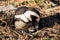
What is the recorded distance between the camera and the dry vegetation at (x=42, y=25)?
13.8ft

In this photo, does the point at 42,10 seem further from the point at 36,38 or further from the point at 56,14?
the point at 36,38

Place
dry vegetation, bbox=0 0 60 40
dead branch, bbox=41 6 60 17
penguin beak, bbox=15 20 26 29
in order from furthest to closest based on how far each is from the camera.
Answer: dead branch, bbox=41 6 60 17 → penguin beak, bbox=15 20 26 29 → dry vegetation, bbox=0 0 60 40

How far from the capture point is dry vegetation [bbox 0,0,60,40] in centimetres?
422

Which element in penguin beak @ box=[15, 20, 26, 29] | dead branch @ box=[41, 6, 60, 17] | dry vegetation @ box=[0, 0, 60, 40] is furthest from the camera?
dead branch @ box=[41, 6, 60, 17]

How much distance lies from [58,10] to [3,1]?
163 centimetres

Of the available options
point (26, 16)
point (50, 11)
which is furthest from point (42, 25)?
point (50, 11)

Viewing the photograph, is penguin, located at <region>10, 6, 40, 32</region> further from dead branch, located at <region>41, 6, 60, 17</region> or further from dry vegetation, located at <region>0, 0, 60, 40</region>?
dead branch, located at <region>41, 6, 60, 17</region>

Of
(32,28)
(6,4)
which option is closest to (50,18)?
(32,28)

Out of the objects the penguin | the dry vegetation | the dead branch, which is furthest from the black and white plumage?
the dead branch

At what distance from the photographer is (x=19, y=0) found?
262 inches

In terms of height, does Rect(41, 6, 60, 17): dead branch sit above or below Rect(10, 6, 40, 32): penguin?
below

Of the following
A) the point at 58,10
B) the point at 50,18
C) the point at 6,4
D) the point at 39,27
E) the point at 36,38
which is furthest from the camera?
the point at 6,4

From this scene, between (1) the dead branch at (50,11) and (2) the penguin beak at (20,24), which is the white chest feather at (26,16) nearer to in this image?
(2) the penguin beak at (20,24)

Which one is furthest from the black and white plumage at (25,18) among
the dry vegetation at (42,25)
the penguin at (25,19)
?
the dry vegetation at (42,25)
